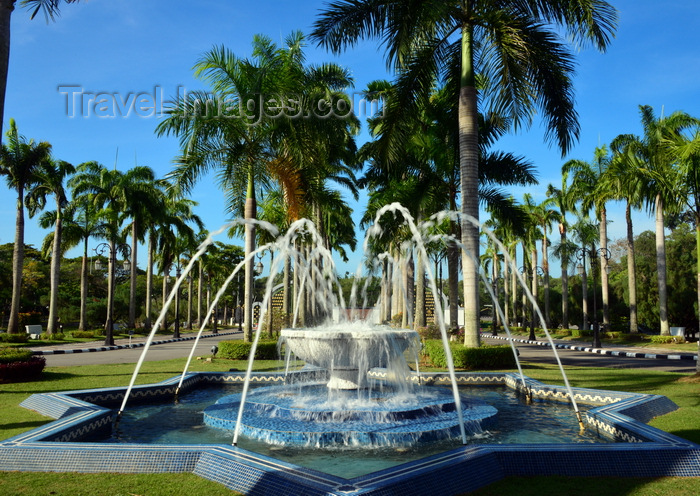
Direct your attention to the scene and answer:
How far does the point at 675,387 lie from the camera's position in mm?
11984

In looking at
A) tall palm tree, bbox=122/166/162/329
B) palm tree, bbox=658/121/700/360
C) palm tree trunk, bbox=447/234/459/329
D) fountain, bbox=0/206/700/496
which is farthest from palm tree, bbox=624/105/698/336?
tall palm tree, bbox=122/166/162/329

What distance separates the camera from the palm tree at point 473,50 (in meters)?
14.4

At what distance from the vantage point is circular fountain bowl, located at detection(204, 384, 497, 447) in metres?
7.45

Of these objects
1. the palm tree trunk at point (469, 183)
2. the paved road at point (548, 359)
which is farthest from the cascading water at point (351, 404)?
the paved road at point (548, 359)

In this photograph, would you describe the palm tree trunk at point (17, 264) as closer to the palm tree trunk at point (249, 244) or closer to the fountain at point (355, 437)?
the palm tree trunk at point (249, 244)

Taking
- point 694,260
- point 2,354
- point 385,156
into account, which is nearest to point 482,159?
point 385,156

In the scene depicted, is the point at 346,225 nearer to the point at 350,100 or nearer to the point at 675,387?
the point at 350,100

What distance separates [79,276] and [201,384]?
5563cm

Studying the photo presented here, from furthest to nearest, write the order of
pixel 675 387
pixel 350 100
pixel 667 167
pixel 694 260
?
pixel 694 260
pixel 350 100
pixel 667 167
pixel 675 387

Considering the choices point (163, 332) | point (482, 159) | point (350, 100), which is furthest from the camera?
point (163, 332)

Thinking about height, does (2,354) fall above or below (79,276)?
below

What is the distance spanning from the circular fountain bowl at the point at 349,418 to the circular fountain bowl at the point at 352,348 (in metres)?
0.53

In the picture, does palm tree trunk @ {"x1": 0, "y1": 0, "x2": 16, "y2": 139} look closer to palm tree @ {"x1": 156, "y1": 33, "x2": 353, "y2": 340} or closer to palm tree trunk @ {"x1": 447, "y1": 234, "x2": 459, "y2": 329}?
palm tree @ {"x1": 156, "y1": 33, "x2": 353, "y2": 340}

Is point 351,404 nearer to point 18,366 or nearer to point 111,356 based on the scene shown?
point 18,366
